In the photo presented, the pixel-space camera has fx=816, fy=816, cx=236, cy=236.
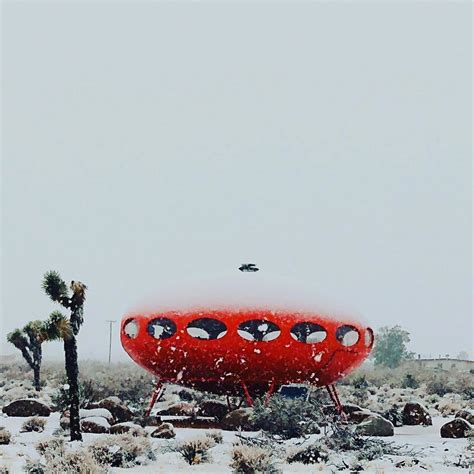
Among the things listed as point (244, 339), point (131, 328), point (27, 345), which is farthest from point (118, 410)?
point (27, 345)

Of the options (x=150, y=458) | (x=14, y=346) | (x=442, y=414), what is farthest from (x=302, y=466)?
(x=14, y=346)

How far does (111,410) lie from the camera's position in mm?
28344

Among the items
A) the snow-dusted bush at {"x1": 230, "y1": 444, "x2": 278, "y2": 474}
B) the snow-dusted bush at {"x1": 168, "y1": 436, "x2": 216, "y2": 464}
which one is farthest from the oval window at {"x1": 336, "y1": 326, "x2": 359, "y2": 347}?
the snow-dusted bush at {"x1": 230, "y1": 444, "x2": 278, "y2": 474}

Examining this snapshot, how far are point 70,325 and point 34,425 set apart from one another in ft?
15.4

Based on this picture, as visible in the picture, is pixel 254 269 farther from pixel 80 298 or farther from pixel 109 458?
pixel 109 458

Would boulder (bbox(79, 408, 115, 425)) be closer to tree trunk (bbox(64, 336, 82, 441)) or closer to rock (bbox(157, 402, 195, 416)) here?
tree trunk (bbox(64, 336, 82, 441))

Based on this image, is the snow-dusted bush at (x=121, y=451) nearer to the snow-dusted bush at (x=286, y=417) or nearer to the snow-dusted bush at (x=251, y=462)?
the snow-dusted bush at (x=251, y=462)

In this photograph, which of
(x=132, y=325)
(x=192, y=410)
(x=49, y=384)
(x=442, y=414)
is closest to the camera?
(x=132, y=325)

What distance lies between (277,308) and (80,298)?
20.3ft

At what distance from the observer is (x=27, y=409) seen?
29.8 meters

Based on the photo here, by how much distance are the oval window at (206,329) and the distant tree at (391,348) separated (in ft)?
270

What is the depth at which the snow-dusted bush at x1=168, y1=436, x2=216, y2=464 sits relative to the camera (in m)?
19.2

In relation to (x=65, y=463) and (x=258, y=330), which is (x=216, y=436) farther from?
(x=65, y=463)

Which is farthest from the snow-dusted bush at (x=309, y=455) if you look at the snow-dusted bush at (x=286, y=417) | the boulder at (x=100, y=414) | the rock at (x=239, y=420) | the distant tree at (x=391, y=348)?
the distant tree at (x=391, y=348)
